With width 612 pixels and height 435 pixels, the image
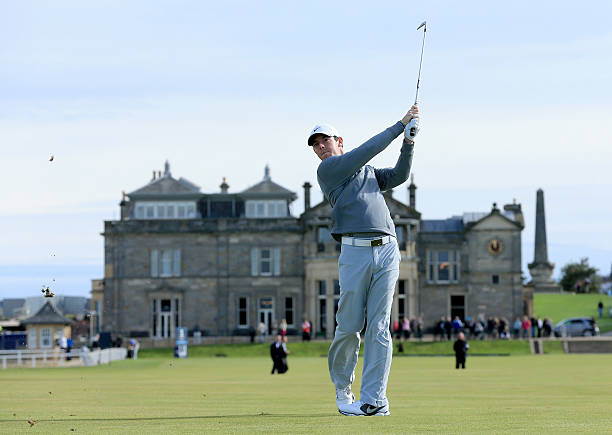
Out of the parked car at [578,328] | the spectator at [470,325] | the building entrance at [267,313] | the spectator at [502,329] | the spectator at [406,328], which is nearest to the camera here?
the spectator at [406,328]

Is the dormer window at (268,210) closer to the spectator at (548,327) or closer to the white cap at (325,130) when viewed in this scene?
the spectator at (548,327)

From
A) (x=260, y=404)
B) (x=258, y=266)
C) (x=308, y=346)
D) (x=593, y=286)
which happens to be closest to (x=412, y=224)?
(x=258, y=266)

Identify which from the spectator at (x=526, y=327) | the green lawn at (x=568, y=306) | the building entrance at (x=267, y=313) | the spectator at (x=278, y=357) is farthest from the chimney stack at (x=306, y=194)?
the spectator at (x=278, y=357)

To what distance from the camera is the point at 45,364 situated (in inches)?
2003

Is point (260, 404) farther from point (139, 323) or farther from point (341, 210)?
point (139, 323)

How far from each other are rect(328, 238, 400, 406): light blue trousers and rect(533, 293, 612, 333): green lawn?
7532cm

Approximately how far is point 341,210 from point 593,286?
11678 centimetres

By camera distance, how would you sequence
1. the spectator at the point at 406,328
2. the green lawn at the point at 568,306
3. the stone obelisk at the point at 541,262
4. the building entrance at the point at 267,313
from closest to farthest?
1. the spectator at the point at 406,328
2. the building entrance at the point at 267,313
3. the green lawn at the point at 568,306
4. the stone obelisk at the point at 541,262

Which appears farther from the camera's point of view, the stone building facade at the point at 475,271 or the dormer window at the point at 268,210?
the dormer window at the point at 268,210

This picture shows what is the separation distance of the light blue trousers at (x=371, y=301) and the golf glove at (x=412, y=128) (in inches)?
38.7

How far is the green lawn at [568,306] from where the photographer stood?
91.0 m

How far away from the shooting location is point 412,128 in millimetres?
10227

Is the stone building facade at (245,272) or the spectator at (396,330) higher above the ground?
the stone building facade at (245,272)

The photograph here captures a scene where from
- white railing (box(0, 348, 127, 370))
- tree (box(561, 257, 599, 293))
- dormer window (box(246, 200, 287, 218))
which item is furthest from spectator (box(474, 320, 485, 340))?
tree (box(561, 257, 599, 293))
